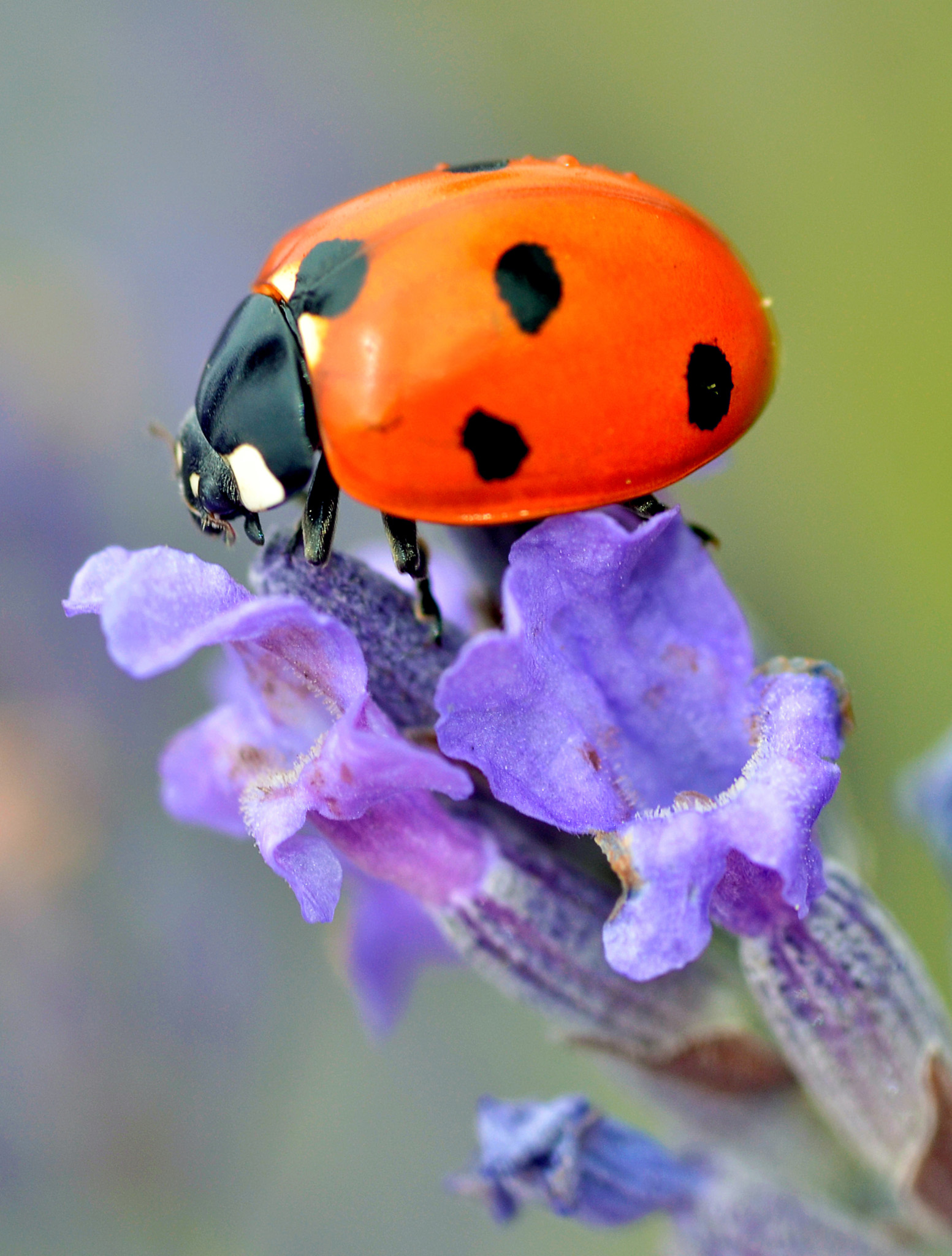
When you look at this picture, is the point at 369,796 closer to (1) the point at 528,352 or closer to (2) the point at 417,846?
(2) the point at 417,846

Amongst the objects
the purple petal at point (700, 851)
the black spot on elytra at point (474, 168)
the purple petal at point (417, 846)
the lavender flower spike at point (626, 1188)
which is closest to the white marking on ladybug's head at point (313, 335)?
the black spot on elytra at point (474, 168)

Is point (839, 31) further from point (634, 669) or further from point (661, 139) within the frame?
point (634, 669)

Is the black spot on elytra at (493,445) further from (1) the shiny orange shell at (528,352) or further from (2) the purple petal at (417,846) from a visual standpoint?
(2) the purple petal at (417,846)

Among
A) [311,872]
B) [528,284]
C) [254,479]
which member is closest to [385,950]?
[311,872]

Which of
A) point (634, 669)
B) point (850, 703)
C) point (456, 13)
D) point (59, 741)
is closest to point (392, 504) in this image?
point (634, 669)

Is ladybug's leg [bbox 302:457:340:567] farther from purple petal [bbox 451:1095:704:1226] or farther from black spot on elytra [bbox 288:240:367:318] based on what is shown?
purple petal [bbox 451:1095:704:1226]

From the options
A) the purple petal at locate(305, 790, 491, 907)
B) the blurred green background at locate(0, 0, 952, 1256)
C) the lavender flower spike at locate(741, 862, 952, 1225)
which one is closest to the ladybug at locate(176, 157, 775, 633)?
the purple petal at locate(305, 790, 491, 907)
